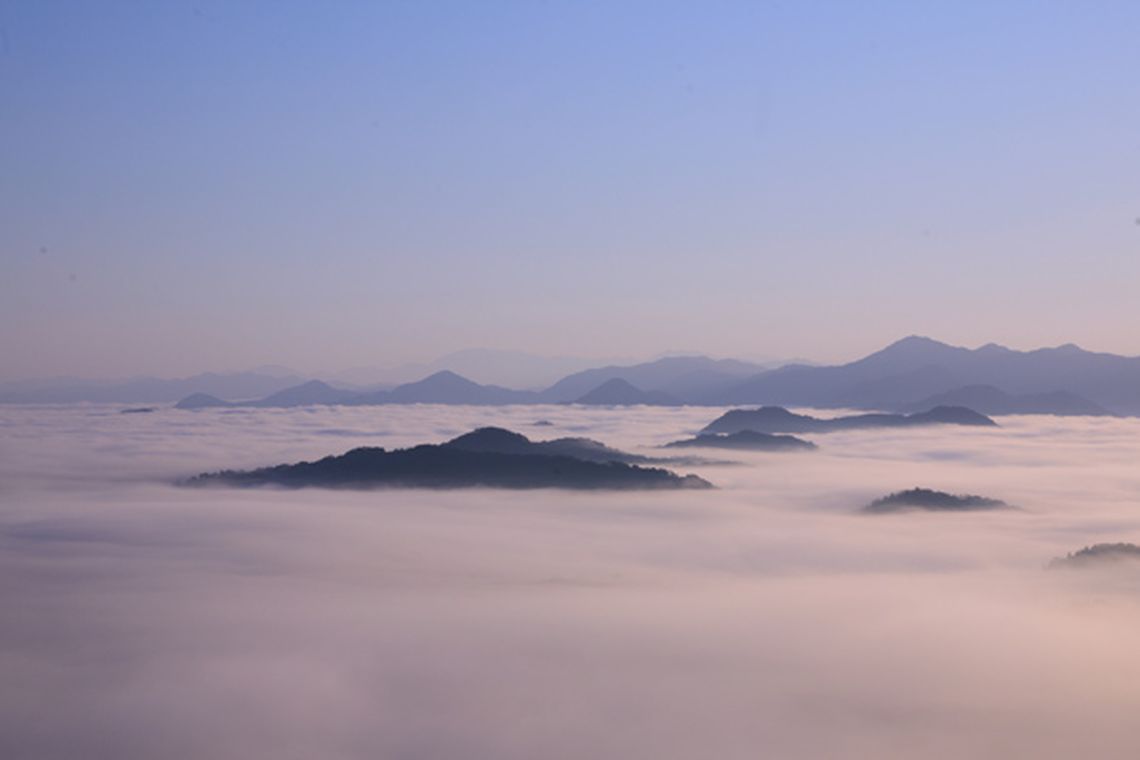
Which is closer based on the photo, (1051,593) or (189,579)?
(189,579)

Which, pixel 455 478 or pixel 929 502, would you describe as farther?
pixel 455 478

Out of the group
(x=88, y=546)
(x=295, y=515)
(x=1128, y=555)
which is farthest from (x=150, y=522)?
(x=1128, y=555)

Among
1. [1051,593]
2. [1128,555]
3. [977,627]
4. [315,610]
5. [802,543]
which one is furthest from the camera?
[802,543]

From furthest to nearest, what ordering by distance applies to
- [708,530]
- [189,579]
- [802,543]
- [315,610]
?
[708,530], [802,543], [189,579], [315,610]

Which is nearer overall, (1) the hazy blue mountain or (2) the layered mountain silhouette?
(1) the hazy blue mountain

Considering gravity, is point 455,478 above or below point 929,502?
above

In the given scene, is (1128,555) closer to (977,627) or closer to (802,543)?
(802,543)

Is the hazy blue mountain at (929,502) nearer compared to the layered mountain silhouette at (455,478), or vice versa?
the hazy blue mountain at (929,502)
